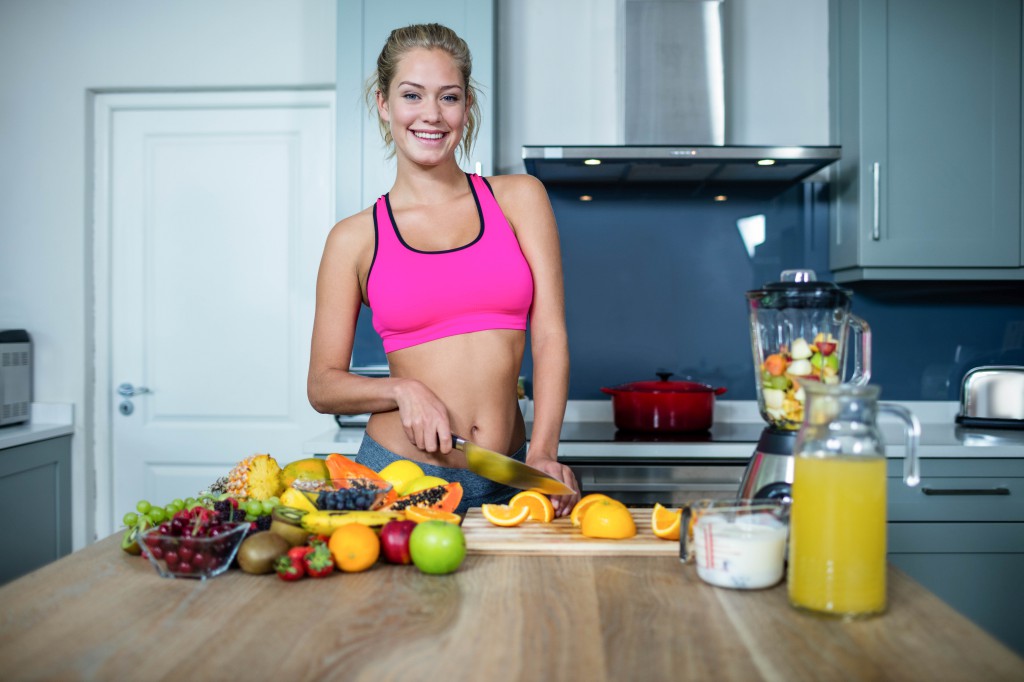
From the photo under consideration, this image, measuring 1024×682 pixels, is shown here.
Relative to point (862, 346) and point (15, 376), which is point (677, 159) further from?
point (15, 376)

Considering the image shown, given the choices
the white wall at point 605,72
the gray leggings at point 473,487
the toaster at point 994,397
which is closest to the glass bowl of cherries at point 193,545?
the gray leggings at point 473,487

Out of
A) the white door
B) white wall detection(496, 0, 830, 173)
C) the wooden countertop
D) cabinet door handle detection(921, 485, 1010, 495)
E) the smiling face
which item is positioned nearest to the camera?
the wooden countertop

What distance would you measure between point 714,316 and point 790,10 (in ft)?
3.71

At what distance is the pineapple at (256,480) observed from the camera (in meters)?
1.25

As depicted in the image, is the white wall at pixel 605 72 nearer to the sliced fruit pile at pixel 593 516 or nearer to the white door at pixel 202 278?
the white door at pixel 202 278

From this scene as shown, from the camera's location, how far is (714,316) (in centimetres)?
313

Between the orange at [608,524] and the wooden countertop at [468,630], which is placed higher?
the orange at [608,524]

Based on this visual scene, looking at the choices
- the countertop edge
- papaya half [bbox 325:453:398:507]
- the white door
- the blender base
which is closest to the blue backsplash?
the white door

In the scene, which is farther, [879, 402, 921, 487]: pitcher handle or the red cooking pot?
the red cooking pot

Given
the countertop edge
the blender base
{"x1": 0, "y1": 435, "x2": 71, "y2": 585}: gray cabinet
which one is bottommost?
{"x1": 0, "y1": 435, "x2": 71, "y2": 585}: gray cabinet

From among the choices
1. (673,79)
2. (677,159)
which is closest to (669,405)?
(677,159)

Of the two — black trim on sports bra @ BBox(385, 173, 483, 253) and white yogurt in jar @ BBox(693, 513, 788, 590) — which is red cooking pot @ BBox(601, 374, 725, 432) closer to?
black trim on sports bra @ BBox(385, 173, 483, 253)

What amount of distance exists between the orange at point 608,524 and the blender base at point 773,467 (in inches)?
6.7

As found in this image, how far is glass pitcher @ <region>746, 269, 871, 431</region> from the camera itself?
1152 millimetres
